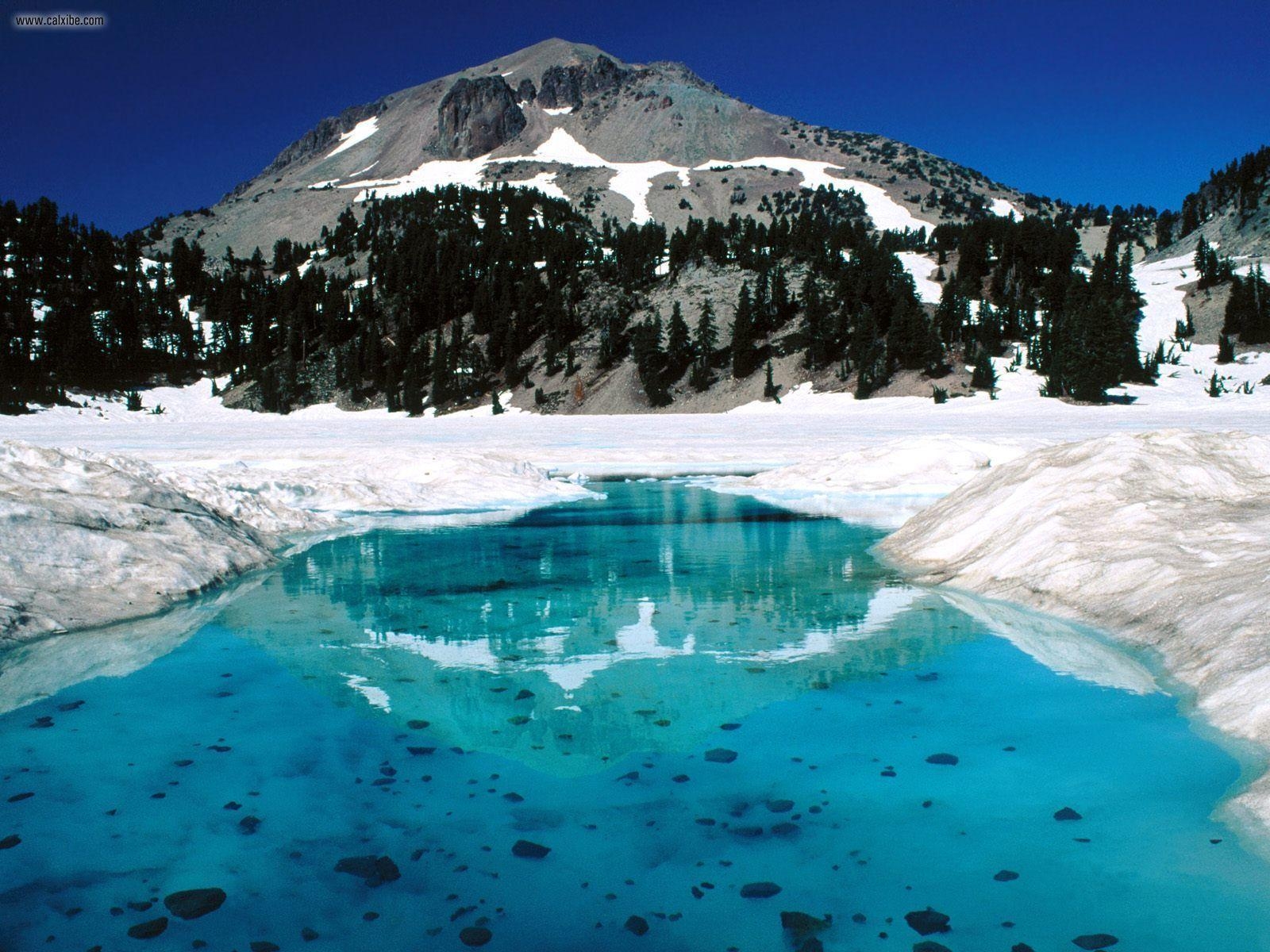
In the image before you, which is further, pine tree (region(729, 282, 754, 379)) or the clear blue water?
pine tree (region(729, 282, 754, 379))

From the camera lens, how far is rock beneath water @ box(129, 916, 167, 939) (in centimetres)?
348

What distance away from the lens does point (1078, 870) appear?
3.88 meters

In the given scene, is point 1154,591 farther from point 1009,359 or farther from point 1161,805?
point 1009,359

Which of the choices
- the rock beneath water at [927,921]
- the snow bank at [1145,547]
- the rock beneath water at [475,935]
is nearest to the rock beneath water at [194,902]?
the rock beneath water at [475,935]

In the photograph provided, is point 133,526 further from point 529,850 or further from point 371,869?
point 529,850

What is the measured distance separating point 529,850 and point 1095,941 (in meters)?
2.34

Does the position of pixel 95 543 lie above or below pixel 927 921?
above

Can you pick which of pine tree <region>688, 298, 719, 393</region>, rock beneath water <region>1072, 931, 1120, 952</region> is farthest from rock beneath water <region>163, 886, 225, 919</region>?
pine tree <region>688, 298, 719, 393</region>

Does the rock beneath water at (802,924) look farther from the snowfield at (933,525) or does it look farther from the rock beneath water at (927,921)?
the snowfield at (933,525)

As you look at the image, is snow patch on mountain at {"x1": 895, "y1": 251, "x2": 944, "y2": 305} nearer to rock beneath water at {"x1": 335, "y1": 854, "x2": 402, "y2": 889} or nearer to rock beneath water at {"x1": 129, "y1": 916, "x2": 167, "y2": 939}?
rock beneath water at {"x1": 335, "y1": 854, "x2": 402, "y2": 889}

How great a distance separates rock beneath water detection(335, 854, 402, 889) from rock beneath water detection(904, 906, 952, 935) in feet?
7.01

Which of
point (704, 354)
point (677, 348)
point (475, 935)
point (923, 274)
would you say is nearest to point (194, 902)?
point (475, 935)

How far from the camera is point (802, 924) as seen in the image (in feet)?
11.6

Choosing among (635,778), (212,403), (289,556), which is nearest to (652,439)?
(289,556)
